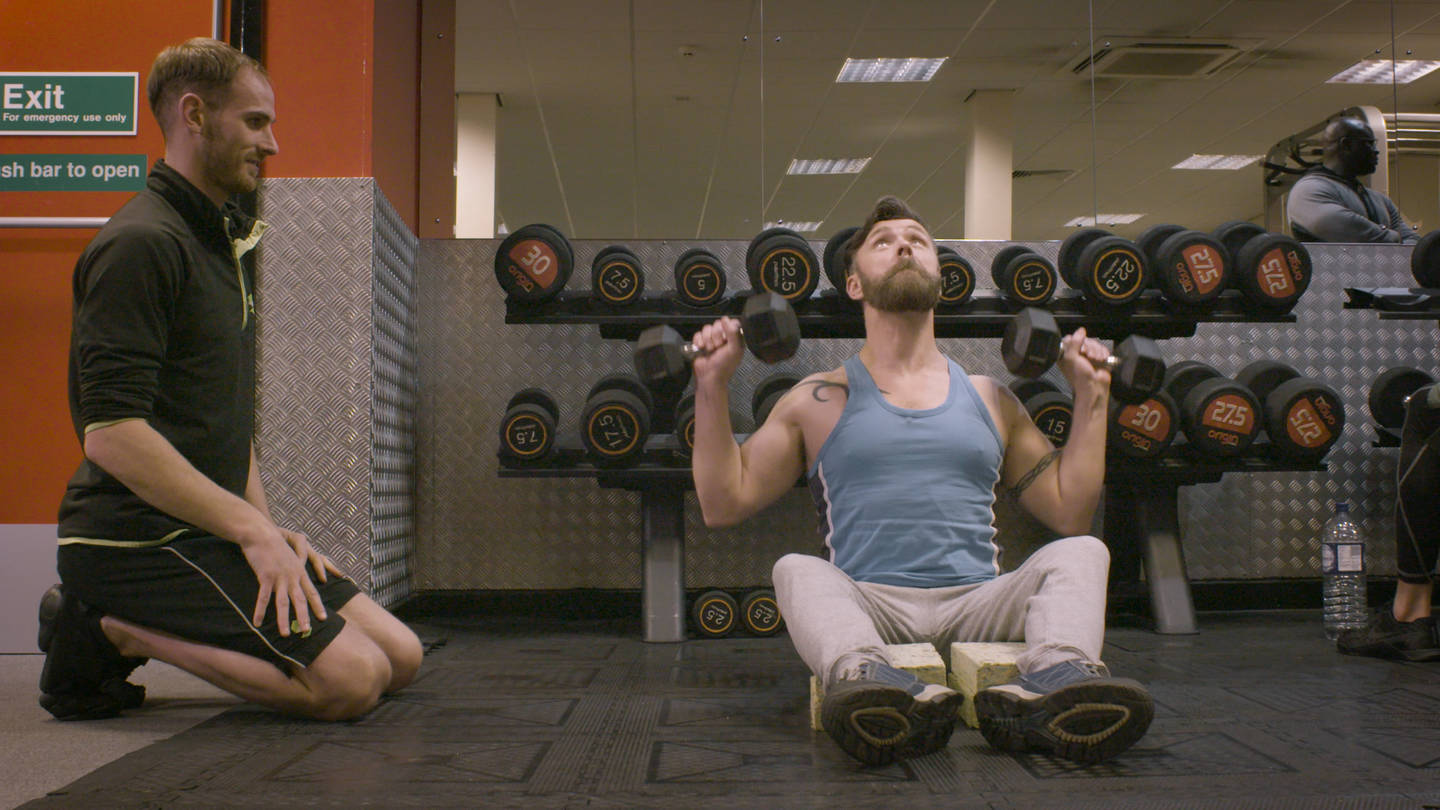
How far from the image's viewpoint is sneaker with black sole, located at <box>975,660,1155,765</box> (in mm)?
1606

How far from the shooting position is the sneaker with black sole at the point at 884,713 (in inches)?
63.1

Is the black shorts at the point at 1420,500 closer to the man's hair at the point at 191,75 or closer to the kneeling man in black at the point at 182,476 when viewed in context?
the kneeling man in black at the point at 182,476

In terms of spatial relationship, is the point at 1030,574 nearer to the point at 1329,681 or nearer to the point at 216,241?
the point at 1329,681

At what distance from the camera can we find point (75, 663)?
7.09 feet

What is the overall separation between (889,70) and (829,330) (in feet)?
16.5

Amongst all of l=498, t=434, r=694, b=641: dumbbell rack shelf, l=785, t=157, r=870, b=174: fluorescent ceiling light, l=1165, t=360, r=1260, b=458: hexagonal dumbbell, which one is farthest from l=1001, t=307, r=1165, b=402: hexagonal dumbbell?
l=785, t=157, r=870, b=174: fluorescent ceiling light

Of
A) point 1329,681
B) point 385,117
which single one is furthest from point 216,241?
point 1329,681

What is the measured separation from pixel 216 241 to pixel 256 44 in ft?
4.32

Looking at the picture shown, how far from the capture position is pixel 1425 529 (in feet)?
9.37

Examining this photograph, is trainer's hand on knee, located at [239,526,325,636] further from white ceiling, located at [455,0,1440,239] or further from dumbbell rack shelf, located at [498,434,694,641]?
white ceiling, located at [455,0,1440,239]

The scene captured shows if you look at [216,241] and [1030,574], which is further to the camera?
[216,241]

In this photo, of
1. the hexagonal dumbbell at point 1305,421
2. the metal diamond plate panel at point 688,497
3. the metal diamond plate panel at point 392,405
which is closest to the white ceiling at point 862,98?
the metal diamond plate panel at point 688,497

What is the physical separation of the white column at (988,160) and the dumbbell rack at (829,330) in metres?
4.99

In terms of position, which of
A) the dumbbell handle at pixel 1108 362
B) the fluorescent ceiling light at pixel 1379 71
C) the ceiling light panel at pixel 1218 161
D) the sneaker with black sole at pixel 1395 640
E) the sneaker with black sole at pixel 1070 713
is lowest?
the sneaker with black sole at pixel 1395 640
